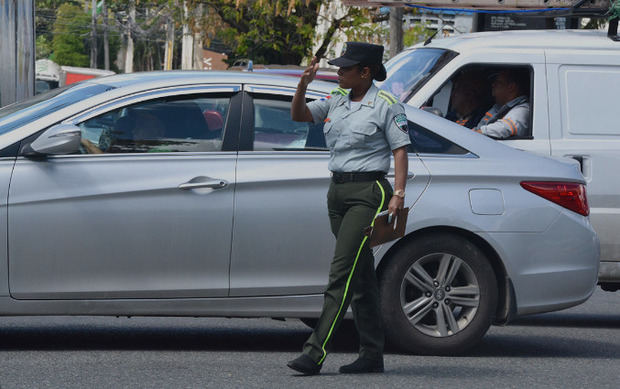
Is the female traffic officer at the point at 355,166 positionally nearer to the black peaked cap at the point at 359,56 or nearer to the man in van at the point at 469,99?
the black peaked cap at the point at 359,56

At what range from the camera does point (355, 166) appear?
19.3 feet

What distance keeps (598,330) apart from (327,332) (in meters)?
3.47

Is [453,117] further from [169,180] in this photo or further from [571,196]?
[169,180]

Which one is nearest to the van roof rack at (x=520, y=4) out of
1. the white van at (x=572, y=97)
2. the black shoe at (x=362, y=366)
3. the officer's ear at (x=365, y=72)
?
the white van at (x=572, y=97)

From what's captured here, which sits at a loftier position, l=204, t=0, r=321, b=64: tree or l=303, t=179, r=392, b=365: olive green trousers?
l=303, t=179, r=392, b=365: olive green trousers

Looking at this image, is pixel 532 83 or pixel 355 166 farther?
pixel 532 83

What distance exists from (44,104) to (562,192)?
3.02 metres

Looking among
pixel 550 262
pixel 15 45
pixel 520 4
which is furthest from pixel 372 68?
pixel 15 45

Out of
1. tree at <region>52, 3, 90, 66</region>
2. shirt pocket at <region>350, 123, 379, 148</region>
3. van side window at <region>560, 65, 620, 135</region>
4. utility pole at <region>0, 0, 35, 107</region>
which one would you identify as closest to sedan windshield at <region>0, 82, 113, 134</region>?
shirt pocket at <region>350, 123, 379, 148</region>

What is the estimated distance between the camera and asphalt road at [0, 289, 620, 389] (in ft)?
19.3

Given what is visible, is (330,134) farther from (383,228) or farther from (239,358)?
(239,358)

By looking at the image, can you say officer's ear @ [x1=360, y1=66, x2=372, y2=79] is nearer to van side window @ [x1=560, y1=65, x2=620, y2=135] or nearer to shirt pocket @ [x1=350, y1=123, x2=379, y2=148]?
shirt pocket @ [x1=350, y1=123, x2=379, y2=148]

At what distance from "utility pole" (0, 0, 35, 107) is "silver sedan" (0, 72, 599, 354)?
10.7 m

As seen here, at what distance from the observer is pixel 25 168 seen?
6199 millimetres
